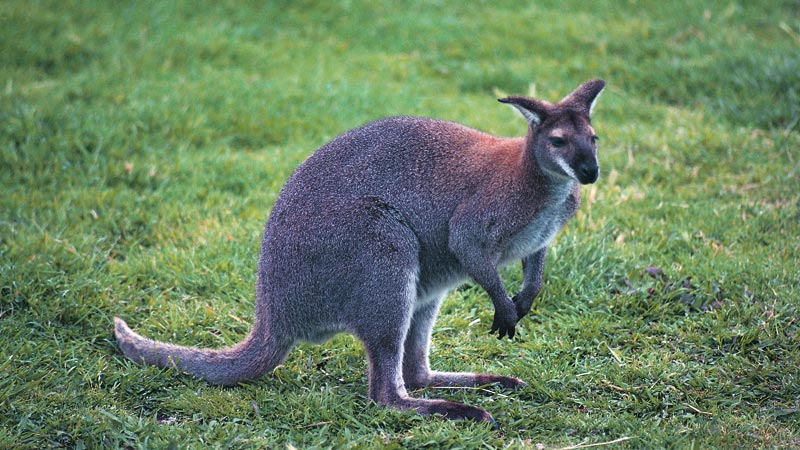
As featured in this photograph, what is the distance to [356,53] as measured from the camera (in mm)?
8547

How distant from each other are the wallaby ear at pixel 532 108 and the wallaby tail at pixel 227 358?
1517 millimetres

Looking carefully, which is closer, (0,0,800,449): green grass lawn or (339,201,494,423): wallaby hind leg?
(339,201,494,423): wallaby hind leg

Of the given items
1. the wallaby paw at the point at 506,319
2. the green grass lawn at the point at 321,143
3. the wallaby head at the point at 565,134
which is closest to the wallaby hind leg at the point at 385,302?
the green grass lawn at the point at 321,143

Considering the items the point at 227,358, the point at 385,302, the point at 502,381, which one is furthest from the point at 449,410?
the point at 227,358

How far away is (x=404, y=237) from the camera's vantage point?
3930mm

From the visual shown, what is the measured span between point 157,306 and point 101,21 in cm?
477

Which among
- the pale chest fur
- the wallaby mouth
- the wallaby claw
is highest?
the wallaby mouth

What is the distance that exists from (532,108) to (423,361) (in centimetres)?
131

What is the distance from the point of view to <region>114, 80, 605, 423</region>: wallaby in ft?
12.6

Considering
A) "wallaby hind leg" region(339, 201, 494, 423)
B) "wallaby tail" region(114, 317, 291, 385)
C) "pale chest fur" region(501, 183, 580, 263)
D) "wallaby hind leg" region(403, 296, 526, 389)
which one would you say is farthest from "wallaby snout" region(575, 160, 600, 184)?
"wallaby tail" region(114, 317, 291, 385)

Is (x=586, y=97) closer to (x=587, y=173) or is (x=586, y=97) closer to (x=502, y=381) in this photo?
(x=587, y=173)

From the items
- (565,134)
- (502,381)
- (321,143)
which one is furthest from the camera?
(321,143)

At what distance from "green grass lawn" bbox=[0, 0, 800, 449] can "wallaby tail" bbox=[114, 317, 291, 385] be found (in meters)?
0.09

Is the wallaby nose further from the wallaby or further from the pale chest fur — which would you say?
the pale chest fur
